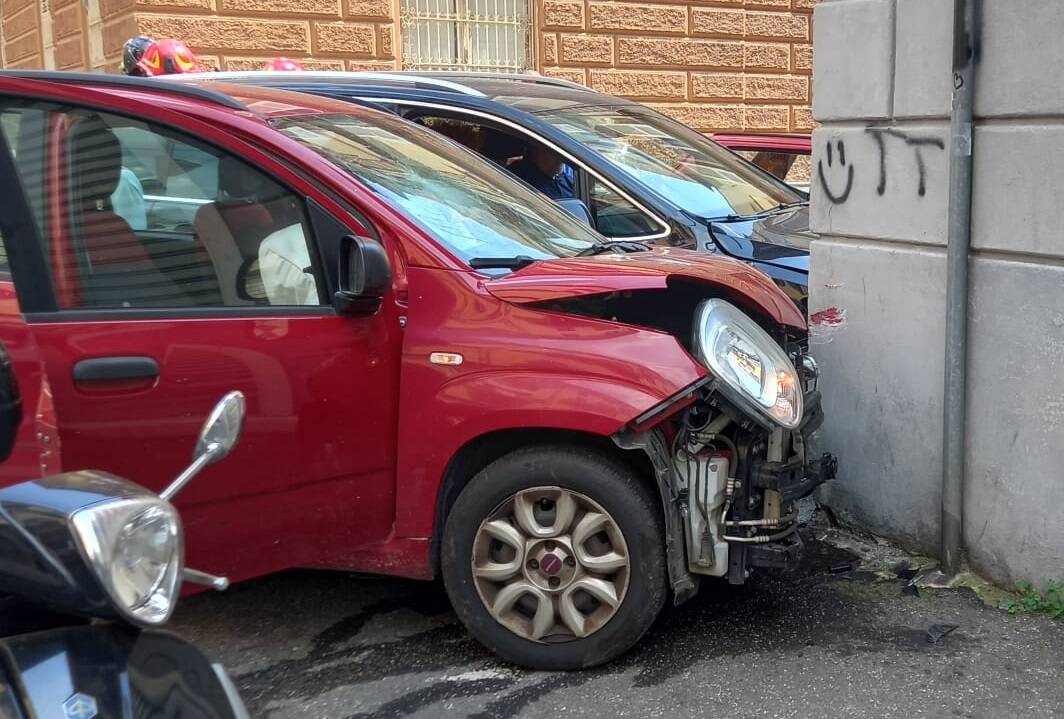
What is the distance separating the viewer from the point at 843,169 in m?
4.59

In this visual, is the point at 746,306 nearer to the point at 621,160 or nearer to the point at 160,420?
the point at 160,420

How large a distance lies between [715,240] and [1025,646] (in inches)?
94.0

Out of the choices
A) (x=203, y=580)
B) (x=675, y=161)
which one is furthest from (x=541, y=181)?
(x=203, y=580)

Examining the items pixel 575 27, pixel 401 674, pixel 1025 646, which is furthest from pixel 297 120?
pixel 575 27

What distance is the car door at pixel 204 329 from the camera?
3271 millimetres

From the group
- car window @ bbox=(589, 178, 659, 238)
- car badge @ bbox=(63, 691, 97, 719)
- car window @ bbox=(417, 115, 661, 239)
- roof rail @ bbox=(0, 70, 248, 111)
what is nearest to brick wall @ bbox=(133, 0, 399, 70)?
car window @ bbox=(417, 115, 661, 239)

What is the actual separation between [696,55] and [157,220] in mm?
10316

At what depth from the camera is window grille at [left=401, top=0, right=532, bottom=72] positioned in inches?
459

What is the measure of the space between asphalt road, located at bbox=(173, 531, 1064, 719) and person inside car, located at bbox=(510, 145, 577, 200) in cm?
226

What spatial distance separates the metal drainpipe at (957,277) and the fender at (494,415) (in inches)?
54.7

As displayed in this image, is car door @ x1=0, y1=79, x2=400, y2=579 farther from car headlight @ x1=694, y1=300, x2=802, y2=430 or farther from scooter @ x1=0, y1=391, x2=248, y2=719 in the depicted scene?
scooter @ x1=0, y1=391, x2=248, y2=719

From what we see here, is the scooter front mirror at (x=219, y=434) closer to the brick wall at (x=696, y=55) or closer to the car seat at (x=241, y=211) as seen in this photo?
the car seat at (x=241, y=211)

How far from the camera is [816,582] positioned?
4230 millimetres

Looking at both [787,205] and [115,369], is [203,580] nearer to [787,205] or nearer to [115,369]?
[115,369]
